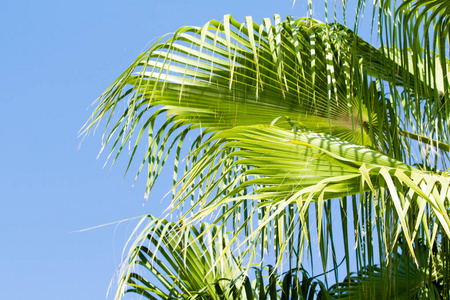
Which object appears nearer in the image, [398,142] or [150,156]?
[398,142]

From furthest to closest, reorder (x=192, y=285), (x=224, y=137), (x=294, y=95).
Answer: (x=192, y=285)
(x=294, y=95)
(x=224, y=137)

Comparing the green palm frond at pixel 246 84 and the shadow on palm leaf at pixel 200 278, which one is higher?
the green palm frond at pixel 246 84

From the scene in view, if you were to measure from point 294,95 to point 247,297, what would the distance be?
720mm

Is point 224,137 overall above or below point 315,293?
above

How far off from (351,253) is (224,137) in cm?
52

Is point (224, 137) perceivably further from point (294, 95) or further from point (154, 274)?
point (154, 274)

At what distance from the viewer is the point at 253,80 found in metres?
2.08

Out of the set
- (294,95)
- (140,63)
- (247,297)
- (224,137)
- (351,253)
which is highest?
(140,63)

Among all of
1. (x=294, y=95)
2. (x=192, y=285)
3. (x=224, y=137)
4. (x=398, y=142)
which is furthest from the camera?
(x=192, y=285)

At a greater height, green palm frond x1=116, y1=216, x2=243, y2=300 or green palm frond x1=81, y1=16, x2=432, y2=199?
green palm frond x1=81, y1=16, x2=432, y2=199

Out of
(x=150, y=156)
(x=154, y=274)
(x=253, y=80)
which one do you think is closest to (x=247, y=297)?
(x=154, y=274)

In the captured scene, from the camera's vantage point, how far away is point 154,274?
222 centimetres

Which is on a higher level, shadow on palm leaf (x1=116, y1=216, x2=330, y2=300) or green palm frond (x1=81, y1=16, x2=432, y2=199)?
green palm frond (x1=81, y1=16, x2=432, y2=199)

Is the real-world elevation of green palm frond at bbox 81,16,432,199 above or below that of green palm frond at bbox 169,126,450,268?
above
